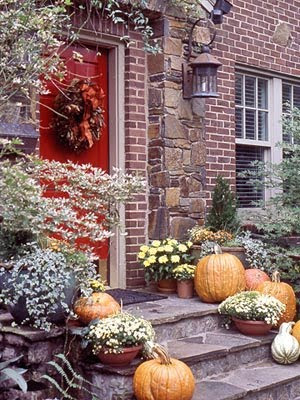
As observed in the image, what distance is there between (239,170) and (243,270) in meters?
1.95

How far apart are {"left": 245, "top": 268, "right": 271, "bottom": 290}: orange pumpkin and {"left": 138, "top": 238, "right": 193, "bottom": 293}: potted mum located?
20.8 inches

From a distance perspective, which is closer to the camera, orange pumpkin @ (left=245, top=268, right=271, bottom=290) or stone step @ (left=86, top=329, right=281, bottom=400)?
stone step @ (left=86, top=329, right=281, bottom=400)

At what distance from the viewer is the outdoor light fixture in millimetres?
5871

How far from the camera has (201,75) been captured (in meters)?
5.92

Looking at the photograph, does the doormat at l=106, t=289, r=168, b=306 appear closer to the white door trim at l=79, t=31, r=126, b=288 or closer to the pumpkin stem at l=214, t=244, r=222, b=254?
the white door trim at l=79, t=31, r=126, b=288

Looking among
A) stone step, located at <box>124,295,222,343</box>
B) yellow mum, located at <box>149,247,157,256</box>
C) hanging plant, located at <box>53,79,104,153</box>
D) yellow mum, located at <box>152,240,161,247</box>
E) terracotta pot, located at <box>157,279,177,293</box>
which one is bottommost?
stone step, located at <box>124,295,222,343</box>

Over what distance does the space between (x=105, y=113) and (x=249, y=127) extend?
1933 millimetres

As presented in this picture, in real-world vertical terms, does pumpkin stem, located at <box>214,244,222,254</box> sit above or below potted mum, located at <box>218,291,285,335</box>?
above

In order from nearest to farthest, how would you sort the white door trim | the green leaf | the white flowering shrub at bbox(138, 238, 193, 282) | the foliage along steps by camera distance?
1. the green leaf
2. the foliage along steps
3. the white flowering shrub at bbox(138, 238, 193, 282)
4. the white door trim

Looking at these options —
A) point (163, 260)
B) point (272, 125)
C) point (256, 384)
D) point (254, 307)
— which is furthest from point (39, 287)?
point (272, 125)

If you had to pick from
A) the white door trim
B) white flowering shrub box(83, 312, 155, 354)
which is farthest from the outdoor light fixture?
white flowering shrub box(83, 312, 155, 354)

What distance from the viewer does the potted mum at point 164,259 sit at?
5.52 metres

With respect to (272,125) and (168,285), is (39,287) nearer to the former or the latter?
(168,285)

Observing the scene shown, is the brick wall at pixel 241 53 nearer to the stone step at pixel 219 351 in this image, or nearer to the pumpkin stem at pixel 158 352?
→ the stone step at pixel 219 351
